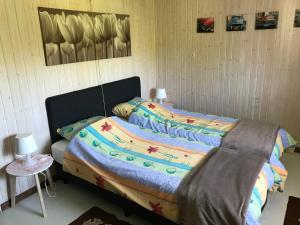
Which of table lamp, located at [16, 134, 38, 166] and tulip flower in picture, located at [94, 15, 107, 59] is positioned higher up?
tulip flower in picture, located at [94, 15, 107, 59]

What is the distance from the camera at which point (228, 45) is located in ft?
→ 11.8

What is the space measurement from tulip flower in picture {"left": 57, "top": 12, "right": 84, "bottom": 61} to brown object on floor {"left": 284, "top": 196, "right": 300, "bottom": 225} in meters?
2.71

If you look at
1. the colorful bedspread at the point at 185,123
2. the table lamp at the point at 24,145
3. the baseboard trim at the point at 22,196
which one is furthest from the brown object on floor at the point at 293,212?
the baseboard trim at the point at 22,196

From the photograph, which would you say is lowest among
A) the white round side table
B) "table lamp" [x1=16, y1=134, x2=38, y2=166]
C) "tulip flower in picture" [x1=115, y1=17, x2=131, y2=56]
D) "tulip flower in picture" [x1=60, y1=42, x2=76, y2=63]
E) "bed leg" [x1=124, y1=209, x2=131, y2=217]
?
"bed leg" [x1=124, y1=209, x2=131, y2=217]

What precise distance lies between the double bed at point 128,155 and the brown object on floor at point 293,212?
282 mm

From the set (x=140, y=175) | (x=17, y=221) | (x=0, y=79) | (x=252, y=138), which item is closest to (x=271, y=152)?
(x=252, y=138)

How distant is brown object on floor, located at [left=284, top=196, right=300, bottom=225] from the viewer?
224 cm

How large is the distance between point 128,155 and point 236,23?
7.80ft

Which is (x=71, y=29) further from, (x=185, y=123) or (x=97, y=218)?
(x=97, y=218)

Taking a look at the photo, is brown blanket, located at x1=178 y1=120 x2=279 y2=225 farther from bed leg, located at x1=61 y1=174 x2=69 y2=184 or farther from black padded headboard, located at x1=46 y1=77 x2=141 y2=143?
black padded headboard, located at x1=46 y1=77 x2=141 y2=143

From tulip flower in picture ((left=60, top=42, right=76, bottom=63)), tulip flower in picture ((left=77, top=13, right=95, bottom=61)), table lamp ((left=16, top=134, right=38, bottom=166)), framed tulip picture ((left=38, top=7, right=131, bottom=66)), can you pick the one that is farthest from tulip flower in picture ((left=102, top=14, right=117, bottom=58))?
table lamp ((left=16, top=134, right=38, bottom=166))

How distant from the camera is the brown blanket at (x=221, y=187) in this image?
1.74m

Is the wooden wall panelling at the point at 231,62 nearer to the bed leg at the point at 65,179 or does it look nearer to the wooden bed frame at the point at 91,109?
the wooden bed frame at the point at 91,109

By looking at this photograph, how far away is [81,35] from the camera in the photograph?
2910 millimetres
